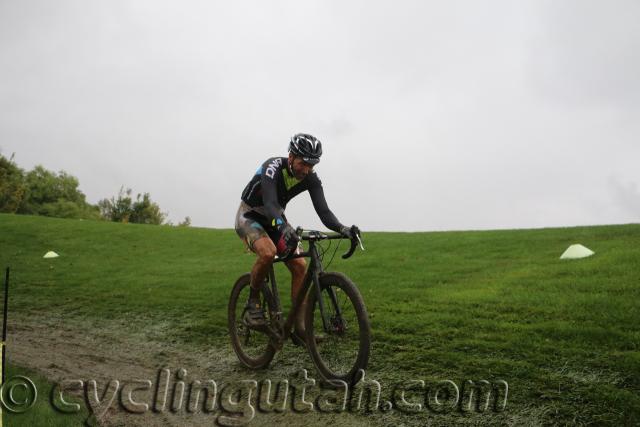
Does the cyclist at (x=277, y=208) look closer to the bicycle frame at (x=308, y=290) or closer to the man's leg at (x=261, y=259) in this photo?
the man's leg at (x=261, y=259)

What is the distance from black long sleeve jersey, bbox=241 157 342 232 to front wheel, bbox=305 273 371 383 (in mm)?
958

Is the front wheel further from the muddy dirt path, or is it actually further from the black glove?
the black glove

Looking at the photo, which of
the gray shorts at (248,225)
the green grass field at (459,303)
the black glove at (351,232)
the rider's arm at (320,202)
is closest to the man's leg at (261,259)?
the gray shorts at (248,225)

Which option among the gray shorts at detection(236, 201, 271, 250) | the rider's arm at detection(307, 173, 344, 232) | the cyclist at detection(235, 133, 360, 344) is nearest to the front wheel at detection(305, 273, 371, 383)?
the cyclist at detection(235, 133, 360, 344)

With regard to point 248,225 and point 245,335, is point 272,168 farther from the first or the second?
point 245,335

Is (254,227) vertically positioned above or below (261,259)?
above

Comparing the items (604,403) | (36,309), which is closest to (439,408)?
(604,403)

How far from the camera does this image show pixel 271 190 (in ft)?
22.1

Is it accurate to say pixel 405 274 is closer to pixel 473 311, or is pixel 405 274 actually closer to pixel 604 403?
pixel 473 311

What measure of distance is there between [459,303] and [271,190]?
5.63 m

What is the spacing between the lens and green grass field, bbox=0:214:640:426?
5926mm

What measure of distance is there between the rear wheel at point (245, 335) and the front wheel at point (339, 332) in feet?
3.84

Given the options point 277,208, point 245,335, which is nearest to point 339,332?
point 277,208

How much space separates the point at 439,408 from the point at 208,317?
7.09 metres
